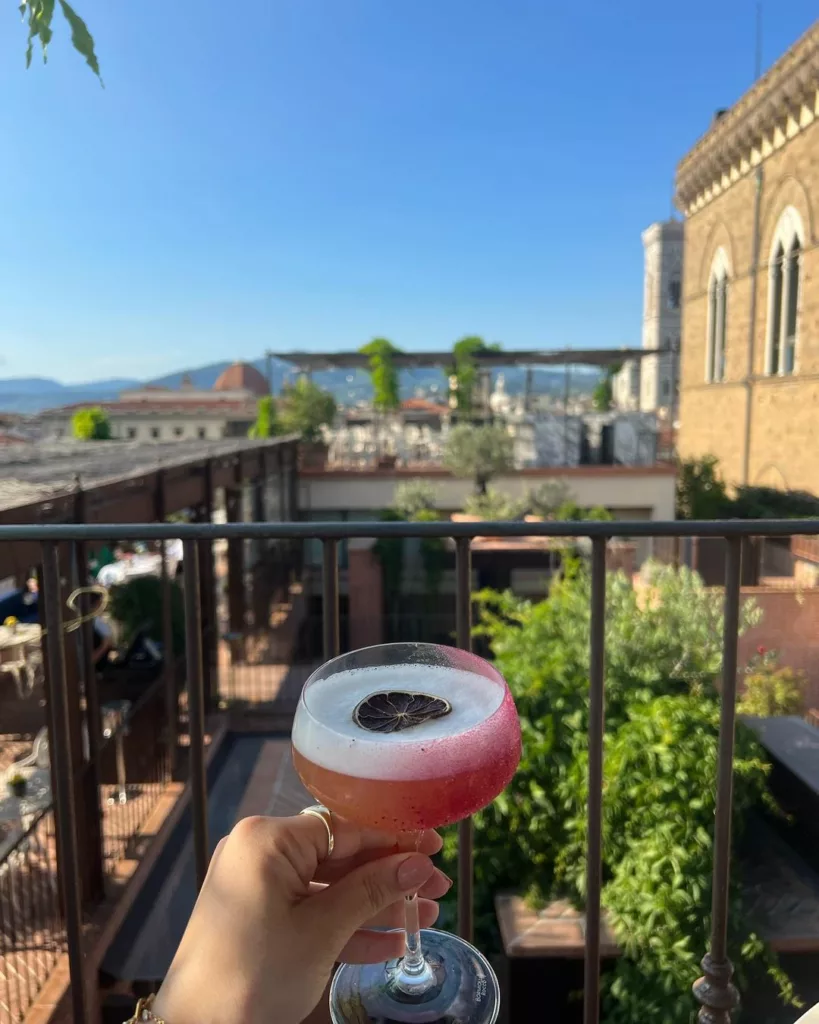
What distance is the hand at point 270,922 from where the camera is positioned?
842mm

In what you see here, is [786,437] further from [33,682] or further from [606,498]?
[33,682]

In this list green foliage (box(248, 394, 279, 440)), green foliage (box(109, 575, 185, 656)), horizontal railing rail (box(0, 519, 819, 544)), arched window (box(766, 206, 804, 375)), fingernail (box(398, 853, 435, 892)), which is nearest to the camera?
fingernail (box(398, 853, 435, 892))

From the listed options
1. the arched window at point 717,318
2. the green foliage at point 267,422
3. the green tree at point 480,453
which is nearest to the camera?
the arched window at point 717,318

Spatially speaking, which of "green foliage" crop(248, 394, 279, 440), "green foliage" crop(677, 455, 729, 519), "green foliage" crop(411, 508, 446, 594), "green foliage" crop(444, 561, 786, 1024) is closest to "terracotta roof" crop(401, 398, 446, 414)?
"green foliage" crop(248, 394, 279, 440)

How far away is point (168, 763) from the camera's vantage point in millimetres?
8312

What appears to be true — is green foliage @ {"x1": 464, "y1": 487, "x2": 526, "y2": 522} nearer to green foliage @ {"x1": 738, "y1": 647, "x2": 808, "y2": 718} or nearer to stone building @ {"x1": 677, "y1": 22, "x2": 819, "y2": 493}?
stone building @ {"x1": 677, "y1": 22, "x2": 819, "y2": 493}

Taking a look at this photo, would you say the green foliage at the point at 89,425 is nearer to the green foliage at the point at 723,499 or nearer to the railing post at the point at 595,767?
the green foliage at the point at 723,499

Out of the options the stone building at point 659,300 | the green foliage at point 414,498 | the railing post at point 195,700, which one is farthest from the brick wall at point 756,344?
the stone building at point 659,300

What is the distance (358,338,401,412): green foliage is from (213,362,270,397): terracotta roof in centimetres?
6627

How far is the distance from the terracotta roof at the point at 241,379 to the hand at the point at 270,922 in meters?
91.8

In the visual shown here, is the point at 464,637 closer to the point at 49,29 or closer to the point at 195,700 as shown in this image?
the point at 195,700

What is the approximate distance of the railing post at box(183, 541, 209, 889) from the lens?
4.76 ft

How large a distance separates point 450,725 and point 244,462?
12439 mm

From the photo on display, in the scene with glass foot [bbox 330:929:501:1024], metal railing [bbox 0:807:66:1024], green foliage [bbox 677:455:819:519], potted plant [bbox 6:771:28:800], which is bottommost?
metal railing [bbox 0:807:66:1024]
